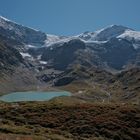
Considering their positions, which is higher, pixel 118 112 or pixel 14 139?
pixel 118 112

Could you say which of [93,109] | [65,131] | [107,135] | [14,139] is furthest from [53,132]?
[93,109]

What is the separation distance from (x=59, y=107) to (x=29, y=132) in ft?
103

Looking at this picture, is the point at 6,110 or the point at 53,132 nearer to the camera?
the point at 53,132

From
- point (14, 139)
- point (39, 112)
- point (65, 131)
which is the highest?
point (39, 112)

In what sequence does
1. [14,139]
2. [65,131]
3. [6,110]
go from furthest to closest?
[6,110] → [65,131] → [14,139]

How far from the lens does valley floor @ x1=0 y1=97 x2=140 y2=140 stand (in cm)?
6544

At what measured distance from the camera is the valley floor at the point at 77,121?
65.4 m

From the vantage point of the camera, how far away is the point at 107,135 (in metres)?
68.6

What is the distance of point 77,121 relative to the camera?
242 feet

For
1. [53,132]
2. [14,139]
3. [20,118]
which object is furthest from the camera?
[20,118]

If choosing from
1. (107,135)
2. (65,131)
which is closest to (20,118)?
(65,131)

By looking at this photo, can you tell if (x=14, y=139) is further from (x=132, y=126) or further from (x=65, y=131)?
(x=132, y=126)

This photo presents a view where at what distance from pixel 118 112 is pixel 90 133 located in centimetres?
1728

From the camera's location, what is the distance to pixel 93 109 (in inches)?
3346
